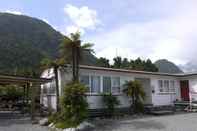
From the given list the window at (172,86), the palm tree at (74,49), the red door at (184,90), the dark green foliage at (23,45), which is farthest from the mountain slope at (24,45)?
the red door at (184,90)

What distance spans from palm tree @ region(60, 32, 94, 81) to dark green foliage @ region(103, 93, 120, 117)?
306cm

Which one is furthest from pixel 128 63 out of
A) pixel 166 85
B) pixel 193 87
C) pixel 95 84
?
pixel 95 84

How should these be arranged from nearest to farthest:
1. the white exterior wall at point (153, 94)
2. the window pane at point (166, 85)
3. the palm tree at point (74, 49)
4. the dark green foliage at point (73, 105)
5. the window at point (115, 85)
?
the dark green foliage at point (73, 105)
the palm tree at point (74, 49)
the white exterior wall at point (153, 94)
the window at point (115, 85)
the window pane at point (166, 85)

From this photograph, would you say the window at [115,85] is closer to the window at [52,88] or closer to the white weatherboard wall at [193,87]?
the window at [52,88]

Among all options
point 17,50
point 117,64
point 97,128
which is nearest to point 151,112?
point 97,128

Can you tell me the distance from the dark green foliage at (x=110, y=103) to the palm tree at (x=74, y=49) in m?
3.06

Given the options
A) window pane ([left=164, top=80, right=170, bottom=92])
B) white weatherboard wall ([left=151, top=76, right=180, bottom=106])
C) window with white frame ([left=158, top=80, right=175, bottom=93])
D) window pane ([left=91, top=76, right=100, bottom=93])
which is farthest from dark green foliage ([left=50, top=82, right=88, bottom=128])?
window pane ([left=164, top=80, right=170, bottom=92])

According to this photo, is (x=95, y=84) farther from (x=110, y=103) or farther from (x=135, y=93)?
(x=135, y=93)

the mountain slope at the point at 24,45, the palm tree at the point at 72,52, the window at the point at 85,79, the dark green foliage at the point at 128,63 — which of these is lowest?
the window at the point at 85,79

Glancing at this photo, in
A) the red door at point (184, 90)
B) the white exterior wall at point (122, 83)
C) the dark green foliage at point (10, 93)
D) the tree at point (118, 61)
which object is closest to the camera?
the white exterior wall at point (122, 83)

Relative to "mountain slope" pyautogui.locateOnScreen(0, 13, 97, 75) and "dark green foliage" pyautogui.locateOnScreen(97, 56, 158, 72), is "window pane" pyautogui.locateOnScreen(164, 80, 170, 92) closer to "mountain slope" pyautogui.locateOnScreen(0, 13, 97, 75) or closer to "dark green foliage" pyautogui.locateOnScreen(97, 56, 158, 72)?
"mountain slope" pyautogui.locateOnScreen(0, 13, 97, 75)

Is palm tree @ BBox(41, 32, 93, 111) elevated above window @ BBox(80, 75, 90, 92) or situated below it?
above

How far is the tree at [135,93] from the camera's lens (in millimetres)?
18250

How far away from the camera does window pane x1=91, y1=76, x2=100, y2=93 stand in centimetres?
1755
